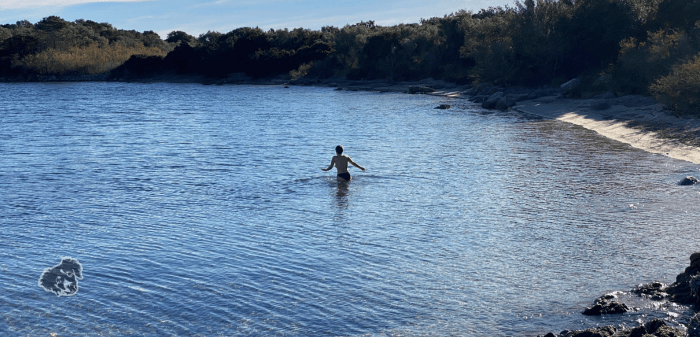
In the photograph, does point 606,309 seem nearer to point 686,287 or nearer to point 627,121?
point 686,287

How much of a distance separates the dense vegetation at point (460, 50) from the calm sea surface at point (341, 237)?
531 inches

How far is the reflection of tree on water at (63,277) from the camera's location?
9977 mm

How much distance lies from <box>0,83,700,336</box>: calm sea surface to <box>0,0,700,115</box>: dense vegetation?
13.5m

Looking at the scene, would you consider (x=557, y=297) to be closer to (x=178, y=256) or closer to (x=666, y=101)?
(x=178, y=256)

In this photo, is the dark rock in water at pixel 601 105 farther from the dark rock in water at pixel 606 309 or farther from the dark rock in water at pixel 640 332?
the dark rock in water at pixel 640 332

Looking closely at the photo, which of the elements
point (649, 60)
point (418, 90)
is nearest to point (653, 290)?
point (649, 60)

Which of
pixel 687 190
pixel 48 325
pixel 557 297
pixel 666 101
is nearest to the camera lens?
pixel 48 325

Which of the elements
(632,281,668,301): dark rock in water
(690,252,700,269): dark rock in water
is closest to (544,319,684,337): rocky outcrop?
(632,281,668,301): dark rock in water

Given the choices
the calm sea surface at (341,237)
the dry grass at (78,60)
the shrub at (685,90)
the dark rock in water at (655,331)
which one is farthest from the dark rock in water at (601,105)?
the dry grass at (78,60)

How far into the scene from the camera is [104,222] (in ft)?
47.4

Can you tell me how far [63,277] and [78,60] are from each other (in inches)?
4580

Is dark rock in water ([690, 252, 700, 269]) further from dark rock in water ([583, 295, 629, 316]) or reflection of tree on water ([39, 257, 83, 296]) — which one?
reflection of tree on water ([39, 257, 83, 296])

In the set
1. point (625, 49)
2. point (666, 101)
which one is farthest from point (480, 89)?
point (666, 101)

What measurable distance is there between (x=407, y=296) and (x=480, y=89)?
52.9m
